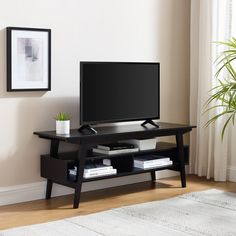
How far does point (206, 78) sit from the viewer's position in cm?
559

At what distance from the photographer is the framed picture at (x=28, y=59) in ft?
14.5

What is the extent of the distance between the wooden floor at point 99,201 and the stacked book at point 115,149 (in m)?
0.42

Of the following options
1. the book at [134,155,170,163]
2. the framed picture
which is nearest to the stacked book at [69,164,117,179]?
the book at [134,155,170,163]

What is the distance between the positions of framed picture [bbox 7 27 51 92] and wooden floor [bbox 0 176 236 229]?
3.27ft

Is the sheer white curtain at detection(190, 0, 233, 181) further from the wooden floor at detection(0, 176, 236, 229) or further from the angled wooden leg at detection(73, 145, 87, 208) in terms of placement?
the angled wooden leg at detection(73, 145, 87, 208)

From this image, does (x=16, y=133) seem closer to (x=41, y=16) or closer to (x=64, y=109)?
(x=64, y=109)

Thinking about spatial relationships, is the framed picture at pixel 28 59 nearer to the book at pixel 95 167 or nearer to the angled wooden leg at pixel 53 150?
the angled wooden leg at pixel 53 150

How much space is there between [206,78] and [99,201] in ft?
6.02

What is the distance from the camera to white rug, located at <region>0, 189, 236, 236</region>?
3709mm

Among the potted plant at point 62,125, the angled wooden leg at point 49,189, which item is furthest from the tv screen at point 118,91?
the angled wooden leg at point 49,189

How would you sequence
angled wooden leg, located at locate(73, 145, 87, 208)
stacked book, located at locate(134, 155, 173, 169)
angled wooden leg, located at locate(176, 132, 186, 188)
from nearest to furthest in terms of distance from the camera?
1. angled wooden leg, located at locate(73, 145, 87, 208)
2. stacked book, located at locate(134, 155, 173, 169)
3. angled wooden leg, located at locate(176, 132, 186, 188)

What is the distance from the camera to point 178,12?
5.73m

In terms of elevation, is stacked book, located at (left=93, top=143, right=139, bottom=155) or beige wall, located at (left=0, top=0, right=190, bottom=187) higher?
beige wall, located at (left=0, top=0, right=190, bottom=187)

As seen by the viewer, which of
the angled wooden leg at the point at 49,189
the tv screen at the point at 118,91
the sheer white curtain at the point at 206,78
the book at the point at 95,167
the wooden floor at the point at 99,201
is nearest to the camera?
the wooden floor at the point at 99,201
